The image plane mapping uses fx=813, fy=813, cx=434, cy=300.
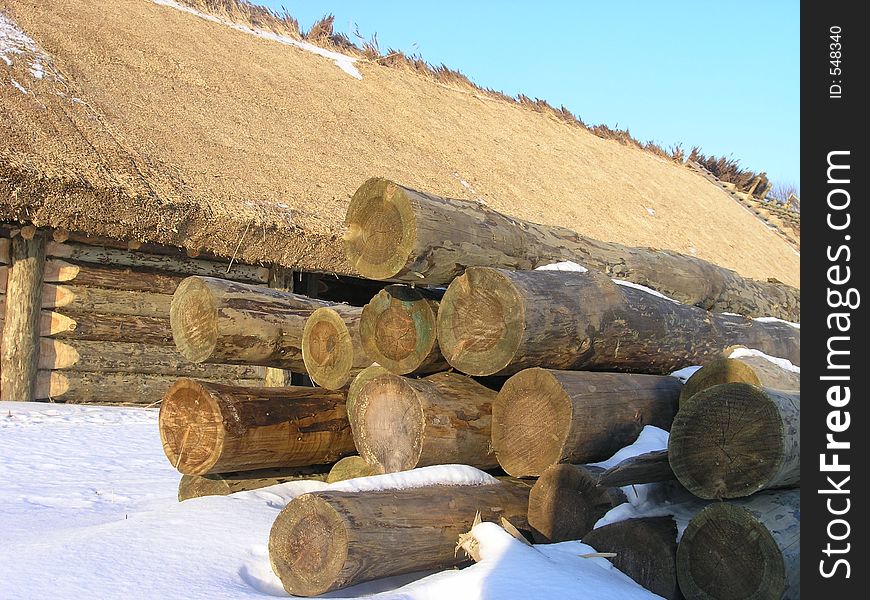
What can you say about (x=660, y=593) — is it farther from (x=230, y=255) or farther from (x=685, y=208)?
(x=685, y=208)

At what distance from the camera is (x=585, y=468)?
338cm

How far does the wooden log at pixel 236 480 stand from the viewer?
13.6ft

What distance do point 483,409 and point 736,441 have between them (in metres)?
1.14

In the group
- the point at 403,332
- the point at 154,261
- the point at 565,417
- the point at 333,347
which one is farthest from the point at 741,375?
the point at 154,261

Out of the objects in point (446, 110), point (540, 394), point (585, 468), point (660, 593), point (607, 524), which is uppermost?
point (446, 110)

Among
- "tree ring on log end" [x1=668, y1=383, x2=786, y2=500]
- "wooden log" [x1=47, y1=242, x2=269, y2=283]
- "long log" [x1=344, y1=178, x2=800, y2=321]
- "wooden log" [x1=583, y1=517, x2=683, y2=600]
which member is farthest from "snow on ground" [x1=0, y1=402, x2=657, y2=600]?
"wooden log" [x1=47, y1=242, x2=269, y2=283]

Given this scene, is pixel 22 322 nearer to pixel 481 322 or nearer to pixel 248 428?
pixel 248 428

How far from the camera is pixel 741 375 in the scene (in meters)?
3.62

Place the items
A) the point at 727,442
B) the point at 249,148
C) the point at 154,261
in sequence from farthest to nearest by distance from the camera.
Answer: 1. the point at 249,148
2. the point at 154,261
3. the point at 727,442

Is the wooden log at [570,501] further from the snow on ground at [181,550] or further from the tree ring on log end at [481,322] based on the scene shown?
the tree ring on log end at [481,322]

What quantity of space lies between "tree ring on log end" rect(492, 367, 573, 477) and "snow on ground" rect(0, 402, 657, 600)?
0.18 m

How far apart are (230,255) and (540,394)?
15.8 feet

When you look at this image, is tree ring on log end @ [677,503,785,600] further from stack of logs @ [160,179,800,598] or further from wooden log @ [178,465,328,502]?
wooden log @ [178,465,328,502]
